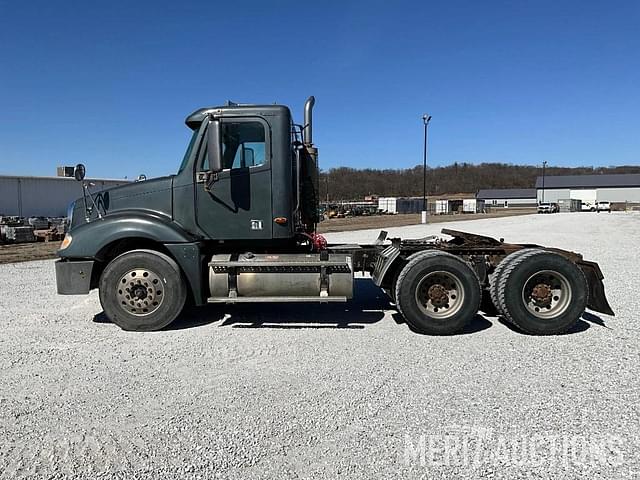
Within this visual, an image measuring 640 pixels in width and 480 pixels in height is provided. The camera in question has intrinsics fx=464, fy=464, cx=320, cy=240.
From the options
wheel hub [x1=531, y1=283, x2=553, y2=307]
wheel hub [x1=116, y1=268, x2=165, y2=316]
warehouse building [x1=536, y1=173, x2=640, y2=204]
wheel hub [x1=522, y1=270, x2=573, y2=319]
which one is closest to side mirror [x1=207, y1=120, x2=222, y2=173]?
wheel hub [x1=116, y1=268, x2=165, y2=316]

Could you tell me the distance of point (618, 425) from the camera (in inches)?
135

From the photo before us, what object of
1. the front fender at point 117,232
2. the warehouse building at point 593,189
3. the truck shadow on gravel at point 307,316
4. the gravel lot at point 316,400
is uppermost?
the warehouse building at point 593,189

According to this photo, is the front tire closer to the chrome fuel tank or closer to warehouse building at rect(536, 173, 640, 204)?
the chrome fuel tank

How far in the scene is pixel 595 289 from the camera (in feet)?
19.7

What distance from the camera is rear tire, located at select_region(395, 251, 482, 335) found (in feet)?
19.1

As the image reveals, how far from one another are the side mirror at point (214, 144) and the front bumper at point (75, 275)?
219 centimetres

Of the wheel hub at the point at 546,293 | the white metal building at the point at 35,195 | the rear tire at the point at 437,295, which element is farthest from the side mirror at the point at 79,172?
the white metal building at the point at 35,195

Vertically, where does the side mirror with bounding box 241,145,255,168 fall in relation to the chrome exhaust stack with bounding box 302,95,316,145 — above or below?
below

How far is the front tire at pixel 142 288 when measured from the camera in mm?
6023

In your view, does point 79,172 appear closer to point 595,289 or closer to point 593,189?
point 595,289

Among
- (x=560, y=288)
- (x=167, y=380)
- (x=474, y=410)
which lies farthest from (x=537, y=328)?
(x=167, y=380)

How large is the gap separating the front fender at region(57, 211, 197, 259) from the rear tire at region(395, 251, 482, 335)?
2.90 metres

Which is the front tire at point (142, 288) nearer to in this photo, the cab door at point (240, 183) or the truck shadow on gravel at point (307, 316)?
the truck shadow on gravel at point (307, 316)

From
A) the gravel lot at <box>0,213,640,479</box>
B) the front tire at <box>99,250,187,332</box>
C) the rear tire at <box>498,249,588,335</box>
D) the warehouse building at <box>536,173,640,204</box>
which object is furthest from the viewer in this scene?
the warehouse building at <box>536,173,640,204</box>
